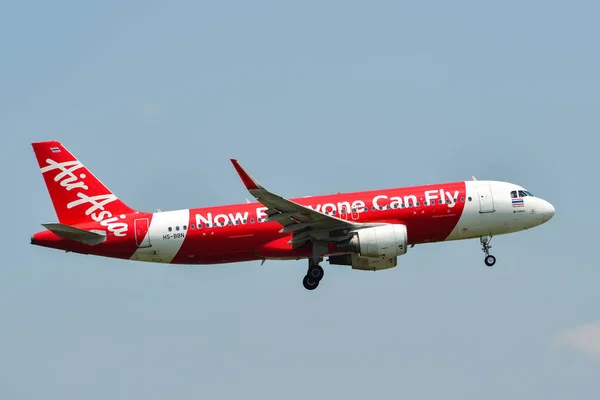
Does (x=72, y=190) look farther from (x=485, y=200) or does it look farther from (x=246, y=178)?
(x=485, y=200)

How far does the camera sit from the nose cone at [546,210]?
60.6 metres

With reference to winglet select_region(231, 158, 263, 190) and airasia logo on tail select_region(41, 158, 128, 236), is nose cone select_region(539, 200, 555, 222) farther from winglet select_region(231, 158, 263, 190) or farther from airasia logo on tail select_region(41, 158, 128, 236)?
airasia logo on tail select_region(41, 158, 128, 236)

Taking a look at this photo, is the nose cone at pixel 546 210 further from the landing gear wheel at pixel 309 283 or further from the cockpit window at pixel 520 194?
the landing gear wheel at pixel 309 283

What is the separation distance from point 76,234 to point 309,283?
41.2 ft

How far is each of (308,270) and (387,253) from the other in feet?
16.5

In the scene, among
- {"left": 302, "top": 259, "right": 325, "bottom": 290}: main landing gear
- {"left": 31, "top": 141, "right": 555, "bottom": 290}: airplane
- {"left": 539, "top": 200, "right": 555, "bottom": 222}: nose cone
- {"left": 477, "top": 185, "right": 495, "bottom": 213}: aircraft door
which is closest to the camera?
{"left": 31, "top": 141, "right": 555, "bottom": 290}: airplane

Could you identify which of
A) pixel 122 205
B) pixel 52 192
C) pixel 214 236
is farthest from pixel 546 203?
pixel 52 192

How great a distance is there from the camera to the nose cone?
60.6m

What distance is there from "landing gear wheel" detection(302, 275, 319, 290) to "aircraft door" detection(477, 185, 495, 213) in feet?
31.7

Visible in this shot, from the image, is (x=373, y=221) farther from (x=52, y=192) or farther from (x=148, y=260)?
(x=52, y=192)

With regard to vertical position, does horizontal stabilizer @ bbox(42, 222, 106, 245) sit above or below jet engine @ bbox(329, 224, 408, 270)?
above

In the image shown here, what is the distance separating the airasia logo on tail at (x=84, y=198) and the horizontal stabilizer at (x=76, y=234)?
762 millimetres

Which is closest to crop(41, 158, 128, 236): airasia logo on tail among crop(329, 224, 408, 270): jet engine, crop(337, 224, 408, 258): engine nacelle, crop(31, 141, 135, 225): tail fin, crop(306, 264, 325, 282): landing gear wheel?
crop(31, 141, 135, 225): tail fin

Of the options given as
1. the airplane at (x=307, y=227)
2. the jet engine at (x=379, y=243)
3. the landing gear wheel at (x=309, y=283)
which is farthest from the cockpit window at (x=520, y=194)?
the landing gear wheel at (x=309, y=283)
